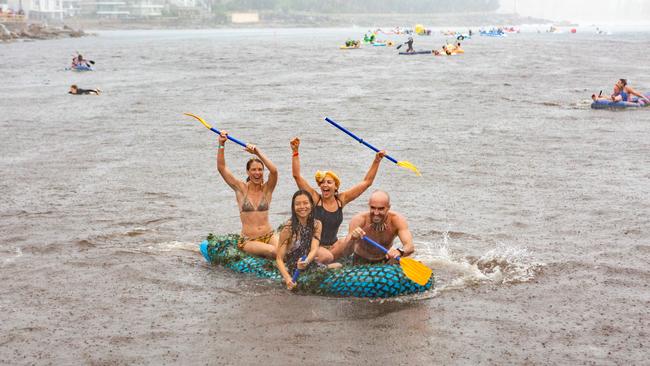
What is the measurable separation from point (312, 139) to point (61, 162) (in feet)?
21.2

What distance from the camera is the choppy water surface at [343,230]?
868 cm

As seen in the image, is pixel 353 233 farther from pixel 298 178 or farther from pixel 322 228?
pixel 298 178

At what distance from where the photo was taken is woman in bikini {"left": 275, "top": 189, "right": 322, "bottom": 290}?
969 centimetres

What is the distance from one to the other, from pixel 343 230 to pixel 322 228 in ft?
9.54

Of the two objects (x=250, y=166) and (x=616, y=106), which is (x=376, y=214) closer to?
(x=250, y=166)

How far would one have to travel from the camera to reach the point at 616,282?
10.5 meters

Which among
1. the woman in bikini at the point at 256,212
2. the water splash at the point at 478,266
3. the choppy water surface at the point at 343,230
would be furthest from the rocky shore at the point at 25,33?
the water splash at the point at 478,266

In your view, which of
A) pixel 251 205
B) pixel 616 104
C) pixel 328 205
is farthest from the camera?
pixel 616 104

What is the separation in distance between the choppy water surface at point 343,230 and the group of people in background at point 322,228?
1.67ft

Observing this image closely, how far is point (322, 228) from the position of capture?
10.2 m

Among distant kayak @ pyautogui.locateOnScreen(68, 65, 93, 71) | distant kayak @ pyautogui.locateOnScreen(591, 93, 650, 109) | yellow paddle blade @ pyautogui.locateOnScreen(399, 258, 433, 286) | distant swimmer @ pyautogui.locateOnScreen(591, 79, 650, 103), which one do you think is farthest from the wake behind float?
distant kayak @ pyautogui.locateOnScreen(68, 65, 93, 71)

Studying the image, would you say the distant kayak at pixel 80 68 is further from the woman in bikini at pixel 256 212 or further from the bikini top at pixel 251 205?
the bikini top at pixel 251 205

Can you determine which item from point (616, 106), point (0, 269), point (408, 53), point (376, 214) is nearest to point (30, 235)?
point (0, 269)

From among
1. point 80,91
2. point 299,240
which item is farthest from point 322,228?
point 80,91
